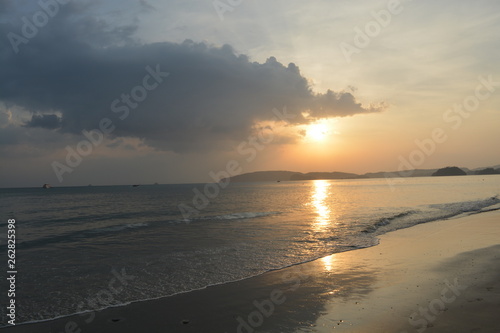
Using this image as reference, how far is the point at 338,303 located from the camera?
10352mm

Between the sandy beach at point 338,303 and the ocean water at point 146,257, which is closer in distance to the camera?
the sandy beach at point 338,303

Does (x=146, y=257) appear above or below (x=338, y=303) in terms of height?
below

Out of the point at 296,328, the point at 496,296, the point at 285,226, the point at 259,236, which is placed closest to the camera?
the point at 296,328

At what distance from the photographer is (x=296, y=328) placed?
8.56m

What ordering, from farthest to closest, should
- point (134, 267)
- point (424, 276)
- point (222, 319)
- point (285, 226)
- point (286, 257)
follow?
point (285, 226)
point (286, 257)
point (134, 267)
point (424, 276)
point (222, 319)

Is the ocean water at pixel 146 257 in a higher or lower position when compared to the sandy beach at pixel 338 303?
lower

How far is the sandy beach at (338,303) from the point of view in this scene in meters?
8.70

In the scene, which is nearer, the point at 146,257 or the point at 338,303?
the point at 338,303

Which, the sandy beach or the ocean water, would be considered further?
the ocean water

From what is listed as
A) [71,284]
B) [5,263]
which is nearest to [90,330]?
[71,284]

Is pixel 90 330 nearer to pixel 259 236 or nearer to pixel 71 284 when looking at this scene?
pixel 71 284

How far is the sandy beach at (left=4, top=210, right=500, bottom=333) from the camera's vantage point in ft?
28.5

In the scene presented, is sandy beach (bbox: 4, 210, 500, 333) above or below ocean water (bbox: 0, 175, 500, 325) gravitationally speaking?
above

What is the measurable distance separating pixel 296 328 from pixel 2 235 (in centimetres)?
3185
